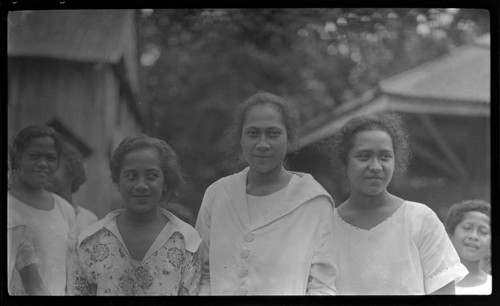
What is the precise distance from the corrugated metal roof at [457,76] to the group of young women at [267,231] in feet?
0.68

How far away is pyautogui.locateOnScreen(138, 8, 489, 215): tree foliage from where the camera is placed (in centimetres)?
261

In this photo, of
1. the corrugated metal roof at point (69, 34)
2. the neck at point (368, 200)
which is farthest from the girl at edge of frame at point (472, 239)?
the corrugated metal roof at point (69, 34)

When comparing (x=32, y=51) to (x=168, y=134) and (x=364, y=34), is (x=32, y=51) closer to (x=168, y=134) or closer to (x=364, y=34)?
(x=168, y=134)

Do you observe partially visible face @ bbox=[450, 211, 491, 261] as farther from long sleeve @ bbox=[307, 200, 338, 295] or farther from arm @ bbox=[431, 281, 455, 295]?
long sleeve @ bbox=[307, 200, 338, 295]

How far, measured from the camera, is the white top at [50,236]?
2625 mm

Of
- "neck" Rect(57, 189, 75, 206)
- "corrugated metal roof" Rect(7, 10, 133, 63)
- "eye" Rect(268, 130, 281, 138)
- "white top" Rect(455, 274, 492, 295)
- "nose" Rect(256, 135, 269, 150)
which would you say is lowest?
"white top" Rect(455, 274, 492, 295)

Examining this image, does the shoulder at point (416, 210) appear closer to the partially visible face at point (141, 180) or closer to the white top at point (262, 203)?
the white top at point (262, 203)

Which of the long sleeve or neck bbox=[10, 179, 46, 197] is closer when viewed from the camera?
the long sleeve

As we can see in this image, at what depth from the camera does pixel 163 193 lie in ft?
8.50

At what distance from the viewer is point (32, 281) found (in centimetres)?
265

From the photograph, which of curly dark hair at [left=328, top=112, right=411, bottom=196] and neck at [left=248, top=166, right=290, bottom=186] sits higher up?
curly dark hair at [left=328, top=112, right=411, bottom=196]

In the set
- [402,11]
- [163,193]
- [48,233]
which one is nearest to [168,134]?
[163,193]

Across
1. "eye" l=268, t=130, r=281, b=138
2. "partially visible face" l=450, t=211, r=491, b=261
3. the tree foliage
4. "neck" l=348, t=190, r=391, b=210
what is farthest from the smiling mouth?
"eye" l=268, t=130, r=281, b=138

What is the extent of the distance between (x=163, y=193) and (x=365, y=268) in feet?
2.92
